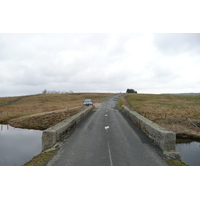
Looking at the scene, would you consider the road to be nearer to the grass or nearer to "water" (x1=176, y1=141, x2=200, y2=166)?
"water" (x1=176, y1=141, x2=200, y2=166)

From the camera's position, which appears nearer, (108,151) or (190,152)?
(108,151)

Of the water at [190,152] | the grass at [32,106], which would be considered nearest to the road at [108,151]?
the water at [190,152]

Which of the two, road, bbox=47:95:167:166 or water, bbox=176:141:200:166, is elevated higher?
road, bbox=47:95:167:166

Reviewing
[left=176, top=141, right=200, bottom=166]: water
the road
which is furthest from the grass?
[left=176, top=141, right=200, bottom=166]: water

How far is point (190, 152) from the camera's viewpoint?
11164mm

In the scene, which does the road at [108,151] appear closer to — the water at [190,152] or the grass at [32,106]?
the water at [190,152]

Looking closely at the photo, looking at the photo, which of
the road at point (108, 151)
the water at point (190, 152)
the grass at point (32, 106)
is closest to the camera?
the road at point (108, 151)

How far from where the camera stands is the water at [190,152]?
375 inches

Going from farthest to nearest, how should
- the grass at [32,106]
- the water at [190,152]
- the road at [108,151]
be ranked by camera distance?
the grass at [32,106]
the water at [190,152]
the road at [108,151]

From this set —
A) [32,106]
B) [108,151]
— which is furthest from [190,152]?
[32,106]

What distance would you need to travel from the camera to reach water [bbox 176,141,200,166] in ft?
31.2

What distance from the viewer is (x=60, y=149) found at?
24.1 ft

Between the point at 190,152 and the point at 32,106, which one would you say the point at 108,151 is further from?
the point at 32,106

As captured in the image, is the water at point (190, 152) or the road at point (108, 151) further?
the water at point (190, 152)
